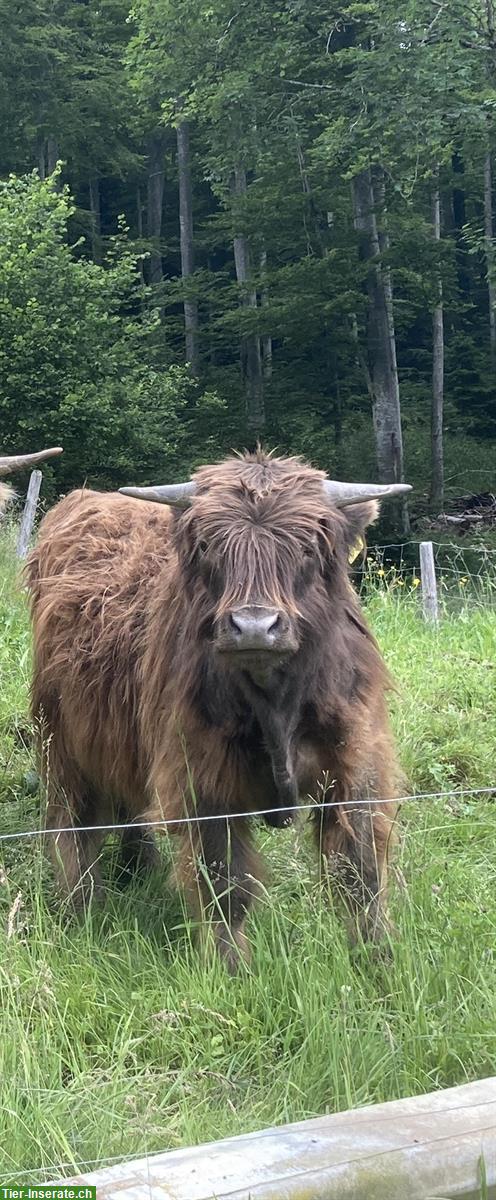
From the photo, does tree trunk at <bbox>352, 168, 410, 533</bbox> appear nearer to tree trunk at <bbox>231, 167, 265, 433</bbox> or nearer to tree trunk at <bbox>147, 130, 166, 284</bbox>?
tree trunk at <bbox>231, 167, 265, 433</bbox>

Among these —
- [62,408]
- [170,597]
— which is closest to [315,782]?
[170,597]

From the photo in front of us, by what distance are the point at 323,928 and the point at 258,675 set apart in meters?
0.85

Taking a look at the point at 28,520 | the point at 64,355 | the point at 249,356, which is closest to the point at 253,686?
the point at 28,520

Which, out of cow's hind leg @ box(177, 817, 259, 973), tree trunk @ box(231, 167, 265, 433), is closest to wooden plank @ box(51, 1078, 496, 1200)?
cow's hind leg @ box(177, 817, 259, 973)

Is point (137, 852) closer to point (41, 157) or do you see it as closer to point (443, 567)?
point (443, 567)

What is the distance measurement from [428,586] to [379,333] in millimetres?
12118

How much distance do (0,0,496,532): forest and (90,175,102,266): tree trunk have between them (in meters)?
0.15

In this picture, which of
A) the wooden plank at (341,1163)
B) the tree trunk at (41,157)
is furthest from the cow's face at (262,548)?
the tree trunk at (41,157)

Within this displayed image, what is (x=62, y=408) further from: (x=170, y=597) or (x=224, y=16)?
(x=170, y=597)

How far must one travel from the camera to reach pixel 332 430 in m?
24.1

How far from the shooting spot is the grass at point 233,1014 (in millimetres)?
2537

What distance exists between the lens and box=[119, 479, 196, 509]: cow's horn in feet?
10.8

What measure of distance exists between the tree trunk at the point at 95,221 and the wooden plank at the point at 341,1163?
27.1 m

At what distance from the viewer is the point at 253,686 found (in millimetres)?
2992
